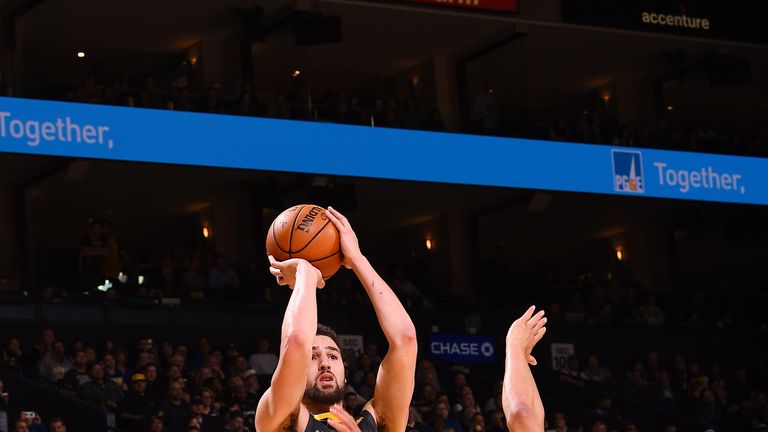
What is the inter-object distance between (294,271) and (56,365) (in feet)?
36.9

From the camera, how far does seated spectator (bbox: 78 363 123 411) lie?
1484cm

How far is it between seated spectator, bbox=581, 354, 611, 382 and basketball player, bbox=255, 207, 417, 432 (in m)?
15.9

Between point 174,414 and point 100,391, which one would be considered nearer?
point 174,414

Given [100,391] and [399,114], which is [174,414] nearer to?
[100,391]

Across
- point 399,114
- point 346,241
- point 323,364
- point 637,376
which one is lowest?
point 637,376

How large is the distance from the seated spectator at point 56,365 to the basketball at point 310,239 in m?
10.7

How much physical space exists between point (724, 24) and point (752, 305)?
4865 millimetres

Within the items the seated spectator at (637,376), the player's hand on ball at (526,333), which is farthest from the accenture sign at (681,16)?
the player's hand on ball at (526,333)

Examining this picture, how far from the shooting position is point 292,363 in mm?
5031

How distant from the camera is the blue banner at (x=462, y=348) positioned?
21.3 metres

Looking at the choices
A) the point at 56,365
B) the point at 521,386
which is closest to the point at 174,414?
the point at 56,365

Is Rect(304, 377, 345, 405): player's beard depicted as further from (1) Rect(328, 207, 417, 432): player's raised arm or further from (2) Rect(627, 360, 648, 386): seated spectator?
Result: (2) Rect(627, 360, 648, 386): seated spectator

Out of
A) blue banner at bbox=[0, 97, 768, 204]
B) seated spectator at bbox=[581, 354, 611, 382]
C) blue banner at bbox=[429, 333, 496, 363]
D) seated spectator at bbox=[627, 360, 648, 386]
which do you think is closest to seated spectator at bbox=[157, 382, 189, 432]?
blue banner at bbox=[0, 97, 768, 204]

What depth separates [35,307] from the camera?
18.4m
